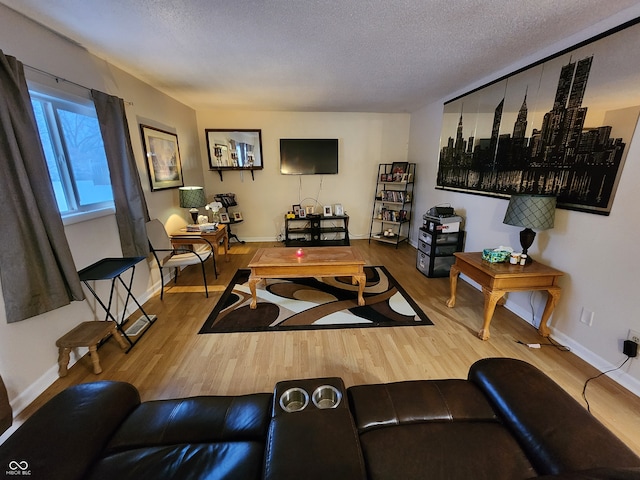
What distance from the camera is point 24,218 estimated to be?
1.51 m

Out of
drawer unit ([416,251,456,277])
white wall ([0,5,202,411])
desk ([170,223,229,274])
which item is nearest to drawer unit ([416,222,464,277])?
Answer: drawer unit ([416,251,456,277])

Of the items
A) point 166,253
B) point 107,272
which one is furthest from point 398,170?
point 107,272

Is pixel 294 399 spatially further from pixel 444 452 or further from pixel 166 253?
pixel 166 253

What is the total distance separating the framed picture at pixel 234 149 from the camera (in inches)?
175

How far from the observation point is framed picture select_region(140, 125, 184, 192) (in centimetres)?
289

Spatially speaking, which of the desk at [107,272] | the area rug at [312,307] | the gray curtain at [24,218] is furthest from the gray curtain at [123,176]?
the area rug at [312,307]

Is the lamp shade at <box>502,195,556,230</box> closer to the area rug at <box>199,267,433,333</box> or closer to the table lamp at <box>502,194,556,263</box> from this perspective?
the table lamp at <box>502,194,556,263</box>

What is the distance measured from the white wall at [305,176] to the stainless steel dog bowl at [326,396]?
412 centimetres

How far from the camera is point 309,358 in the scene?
76.2 inches

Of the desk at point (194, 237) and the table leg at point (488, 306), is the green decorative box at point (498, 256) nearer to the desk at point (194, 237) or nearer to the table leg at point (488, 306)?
the table leg at point (488, 306)

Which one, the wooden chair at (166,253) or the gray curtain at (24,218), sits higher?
the gray curtain at (24,218)

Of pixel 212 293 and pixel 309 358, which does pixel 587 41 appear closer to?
pixel 309 358

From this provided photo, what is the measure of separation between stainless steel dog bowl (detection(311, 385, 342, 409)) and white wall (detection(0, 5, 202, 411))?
1826 mm

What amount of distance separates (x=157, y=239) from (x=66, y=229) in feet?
3.17
